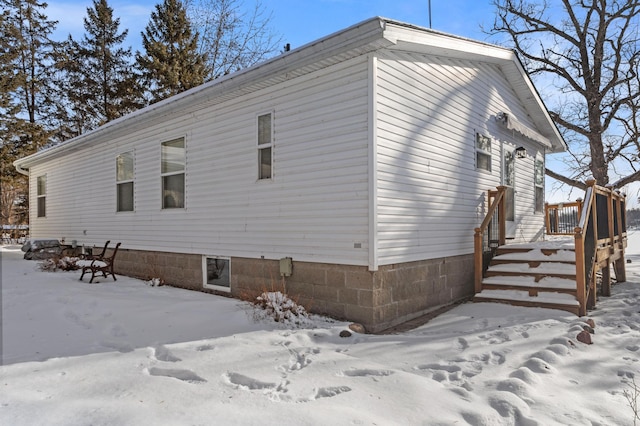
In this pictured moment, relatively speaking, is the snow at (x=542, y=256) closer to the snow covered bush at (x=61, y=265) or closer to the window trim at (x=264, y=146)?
the window trim at (x=264, y=146)

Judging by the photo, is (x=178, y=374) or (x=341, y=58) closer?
(x=178, y=374)

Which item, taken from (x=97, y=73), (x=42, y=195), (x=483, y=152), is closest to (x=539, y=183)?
(x=483, y=152)

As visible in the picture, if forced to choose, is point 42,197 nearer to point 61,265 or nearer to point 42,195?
point 42,195

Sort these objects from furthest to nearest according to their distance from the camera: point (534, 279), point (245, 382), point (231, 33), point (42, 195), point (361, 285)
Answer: point (231, 33) → point (42, 195) → point (534, 279) → point (361, 285) → point (245, 382)

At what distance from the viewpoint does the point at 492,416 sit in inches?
110

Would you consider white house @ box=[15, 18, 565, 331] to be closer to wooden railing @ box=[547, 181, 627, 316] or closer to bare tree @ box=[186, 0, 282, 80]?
wooden railing @ box=[547, 181, 627, 316]

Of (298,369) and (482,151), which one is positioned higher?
(482,151)

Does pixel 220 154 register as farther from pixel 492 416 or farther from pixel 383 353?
pixel 492 416

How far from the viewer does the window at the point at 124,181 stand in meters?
9.27

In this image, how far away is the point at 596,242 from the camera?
272 inches

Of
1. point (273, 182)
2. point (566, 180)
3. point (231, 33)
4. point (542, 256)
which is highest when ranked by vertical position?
point (231, 33)

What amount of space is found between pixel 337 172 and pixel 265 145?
5.03ft

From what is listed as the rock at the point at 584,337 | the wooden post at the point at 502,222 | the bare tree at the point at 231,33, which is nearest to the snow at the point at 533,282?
the wooden post at the point at 502,222

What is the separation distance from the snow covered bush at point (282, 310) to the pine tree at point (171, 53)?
59.5 feet
